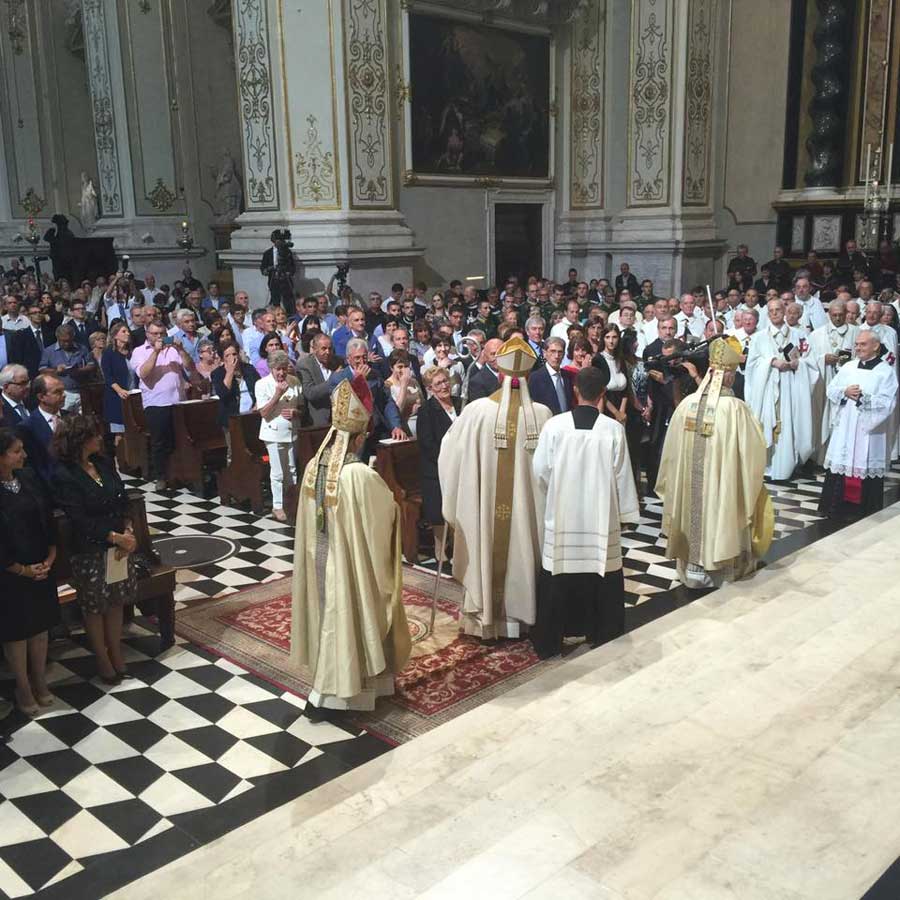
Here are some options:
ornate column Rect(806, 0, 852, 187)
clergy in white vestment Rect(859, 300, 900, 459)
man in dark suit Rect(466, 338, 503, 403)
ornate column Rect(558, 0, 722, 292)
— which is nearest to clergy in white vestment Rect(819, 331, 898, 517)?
clergy in white vestment Rect(859, 300, 900, 459)

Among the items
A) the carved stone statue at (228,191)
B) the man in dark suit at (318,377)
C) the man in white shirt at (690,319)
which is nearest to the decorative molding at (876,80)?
the man in white shirt at (690,319)

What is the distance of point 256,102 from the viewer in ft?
52.5

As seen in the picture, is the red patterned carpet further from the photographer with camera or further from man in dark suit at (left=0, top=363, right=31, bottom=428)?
the photographer with camera

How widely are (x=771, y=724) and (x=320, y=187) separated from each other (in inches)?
510

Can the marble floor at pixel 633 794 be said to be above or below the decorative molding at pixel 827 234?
below

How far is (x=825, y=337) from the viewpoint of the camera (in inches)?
420

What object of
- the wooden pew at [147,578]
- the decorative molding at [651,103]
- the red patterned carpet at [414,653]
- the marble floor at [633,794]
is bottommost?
the red patterned carpet at [414,653]

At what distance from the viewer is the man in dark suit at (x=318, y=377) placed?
28.0 ft

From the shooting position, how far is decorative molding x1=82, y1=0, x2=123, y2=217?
68.3 ft

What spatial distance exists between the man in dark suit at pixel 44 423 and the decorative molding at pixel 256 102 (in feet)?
32.8

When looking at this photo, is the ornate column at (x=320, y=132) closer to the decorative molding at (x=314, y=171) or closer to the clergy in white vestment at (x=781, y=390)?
the decorative molding at (x=314, y=171)

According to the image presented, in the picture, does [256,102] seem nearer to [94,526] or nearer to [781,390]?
[781,390]

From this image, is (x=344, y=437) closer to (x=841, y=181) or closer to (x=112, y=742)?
(x=112, y=742)

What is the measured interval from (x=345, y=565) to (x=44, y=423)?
308cm
